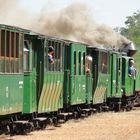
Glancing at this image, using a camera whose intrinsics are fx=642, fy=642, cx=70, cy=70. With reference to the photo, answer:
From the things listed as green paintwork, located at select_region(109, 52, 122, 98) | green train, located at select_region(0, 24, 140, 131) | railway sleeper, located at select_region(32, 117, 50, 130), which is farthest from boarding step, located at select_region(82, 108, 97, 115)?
Answer: railway sleeper, located at select_region(32, 117, 50, 130)

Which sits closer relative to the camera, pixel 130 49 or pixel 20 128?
pixel 20 128

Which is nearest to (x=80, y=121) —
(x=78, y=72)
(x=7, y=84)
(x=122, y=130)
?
(x=78, y=72)

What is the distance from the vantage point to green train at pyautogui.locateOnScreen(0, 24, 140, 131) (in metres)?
16.7

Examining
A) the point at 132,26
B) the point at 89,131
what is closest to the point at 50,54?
the point at 89,131

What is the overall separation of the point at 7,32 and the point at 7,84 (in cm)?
133

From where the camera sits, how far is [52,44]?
20.5 meters

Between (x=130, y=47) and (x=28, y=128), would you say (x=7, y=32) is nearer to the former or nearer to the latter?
(x=28, y=128)

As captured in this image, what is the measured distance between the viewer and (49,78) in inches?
794

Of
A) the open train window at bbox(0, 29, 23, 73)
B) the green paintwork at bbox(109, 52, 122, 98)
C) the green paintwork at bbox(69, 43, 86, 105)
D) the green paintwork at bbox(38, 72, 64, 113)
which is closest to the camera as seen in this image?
the open train window at bbox(0, 29, 23, 73)

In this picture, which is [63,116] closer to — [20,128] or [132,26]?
[20,128]

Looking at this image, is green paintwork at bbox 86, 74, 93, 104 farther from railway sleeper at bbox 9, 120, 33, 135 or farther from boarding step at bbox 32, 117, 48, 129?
railway sleeper at bbox 9, 120, 33, 135

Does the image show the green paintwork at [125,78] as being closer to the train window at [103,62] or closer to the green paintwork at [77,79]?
the train window at [103,62]

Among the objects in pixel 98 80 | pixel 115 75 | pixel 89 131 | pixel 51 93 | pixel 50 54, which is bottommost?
pixel 89 131

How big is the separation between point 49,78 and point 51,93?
798 millimetres
